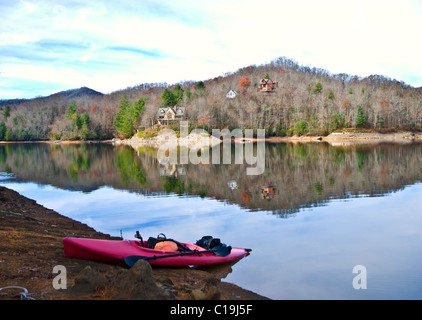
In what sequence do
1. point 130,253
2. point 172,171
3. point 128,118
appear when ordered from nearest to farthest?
point 130,253, point 172,171, point 128,118

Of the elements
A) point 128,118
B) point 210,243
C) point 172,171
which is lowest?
point 210,243

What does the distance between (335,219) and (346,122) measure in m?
76.4

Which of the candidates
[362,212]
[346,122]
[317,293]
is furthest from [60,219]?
[346,122]

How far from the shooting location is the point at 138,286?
19.4 ft

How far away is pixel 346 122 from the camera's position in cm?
8631

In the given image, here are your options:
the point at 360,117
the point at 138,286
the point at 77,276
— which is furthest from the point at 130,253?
the point at 360,117

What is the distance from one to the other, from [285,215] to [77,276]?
34.3ft

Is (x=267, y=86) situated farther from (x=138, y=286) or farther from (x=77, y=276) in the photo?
(x=138, y=286)

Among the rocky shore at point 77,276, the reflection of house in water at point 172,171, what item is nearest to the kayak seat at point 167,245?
the rocky shore at point 77,276

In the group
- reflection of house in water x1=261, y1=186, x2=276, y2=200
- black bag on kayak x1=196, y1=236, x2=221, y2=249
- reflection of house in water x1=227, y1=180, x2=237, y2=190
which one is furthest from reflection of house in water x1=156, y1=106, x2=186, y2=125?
black bag on kayak x1=196, y1=236, x2=221, y2=249

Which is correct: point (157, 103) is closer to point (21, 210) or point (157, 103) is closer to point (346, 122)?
point (346, 122)

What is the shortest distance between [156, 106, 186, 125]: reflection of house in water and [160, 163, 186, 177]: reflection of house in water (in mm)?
54605

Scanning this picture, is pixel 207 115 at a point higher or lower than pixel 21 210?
higher

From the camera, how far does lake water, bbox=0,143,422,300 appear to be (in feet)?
30.3
